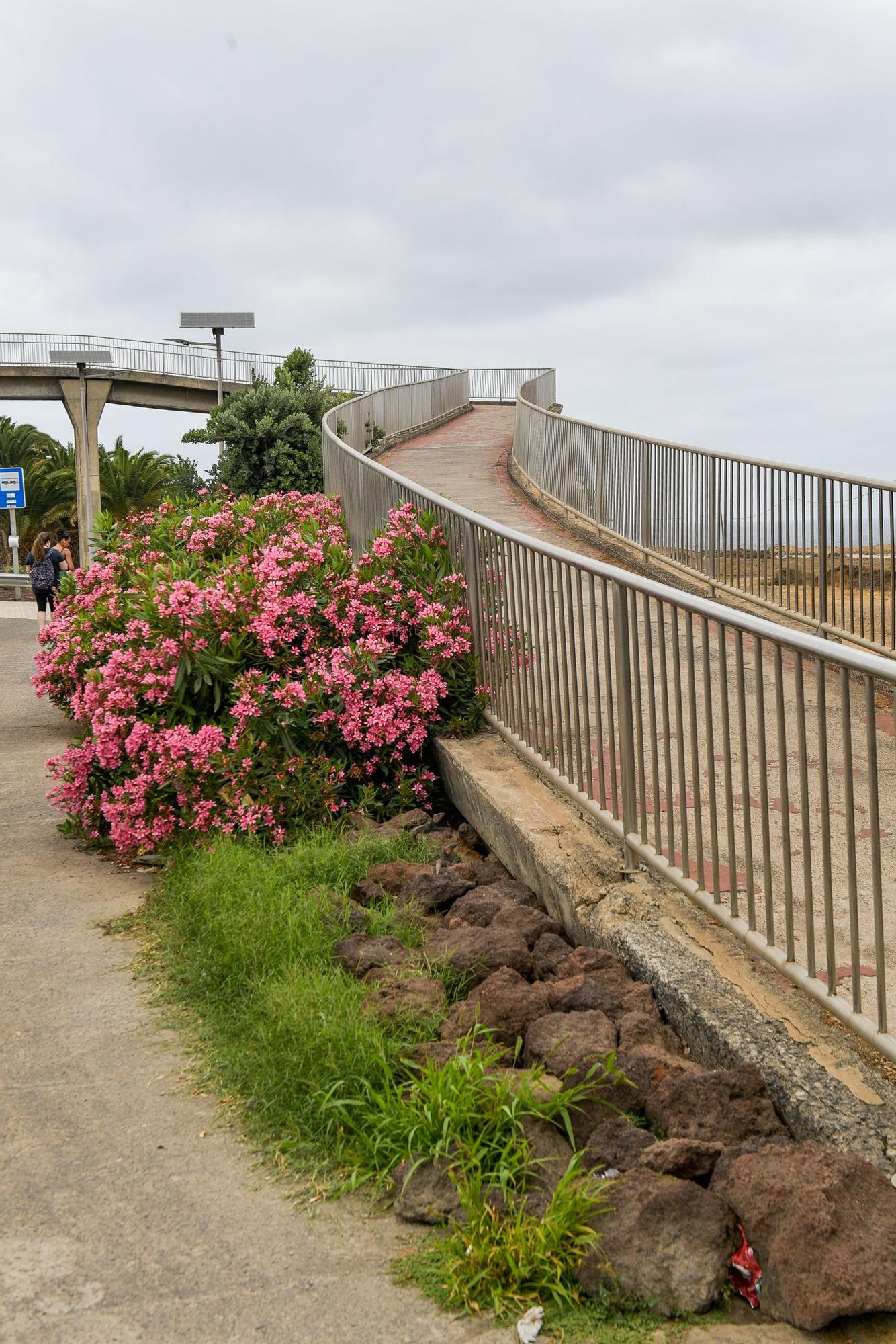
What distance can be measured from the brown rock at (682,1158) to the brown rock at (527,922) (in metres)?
1.50

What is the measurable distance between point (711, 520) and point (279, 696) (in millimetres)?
5129

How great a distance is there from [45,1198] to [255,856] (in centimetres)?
292

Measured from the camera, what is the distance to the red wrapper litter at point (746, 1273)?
3.03m

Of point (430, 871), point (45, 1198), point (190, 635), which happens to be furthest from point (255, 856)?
point (45, 1198)

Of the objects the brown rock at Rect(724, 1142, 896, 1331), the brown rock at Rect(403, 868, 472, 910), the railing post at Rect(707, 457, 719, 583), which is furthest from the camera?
the railing post at Rect(707, 457, 719, 583)

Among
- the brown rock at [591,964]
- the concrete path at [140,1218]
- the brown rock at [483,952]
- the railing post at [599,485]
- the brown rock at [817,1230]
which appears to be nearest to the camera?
the brown rock at [817,1230]

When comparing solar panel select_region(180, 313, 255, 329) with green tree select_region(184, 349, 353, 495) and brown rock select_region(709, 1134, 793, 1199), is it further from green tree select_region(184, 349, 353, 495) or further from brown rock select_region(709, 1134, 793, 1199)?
brown rock select_region(709, 1134, 793, 1199)

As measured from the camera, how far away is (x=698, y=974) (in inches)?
163

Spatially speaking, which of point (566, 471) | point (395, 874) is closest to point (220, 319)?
point (566, 471)

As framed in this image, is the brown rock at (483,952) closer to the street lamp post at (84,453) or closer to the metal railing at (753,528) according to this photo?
the metal railing at (753,528)

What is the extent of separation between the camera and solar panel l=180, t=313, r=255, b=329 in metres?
31.2

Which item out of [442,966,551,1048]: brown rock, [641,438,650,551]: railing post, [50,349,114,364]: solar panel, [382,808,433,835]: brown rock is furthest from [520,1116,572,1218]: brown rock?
[50,349,114,364]: solar panel

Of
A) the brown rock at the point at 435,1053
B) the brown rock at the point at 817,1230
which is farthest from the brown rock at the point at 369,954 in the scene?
the brown rock at the point at 817,1230

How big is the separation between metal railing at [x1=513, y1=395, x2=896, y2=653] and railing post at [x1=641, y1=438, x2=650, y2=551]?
2 cm
